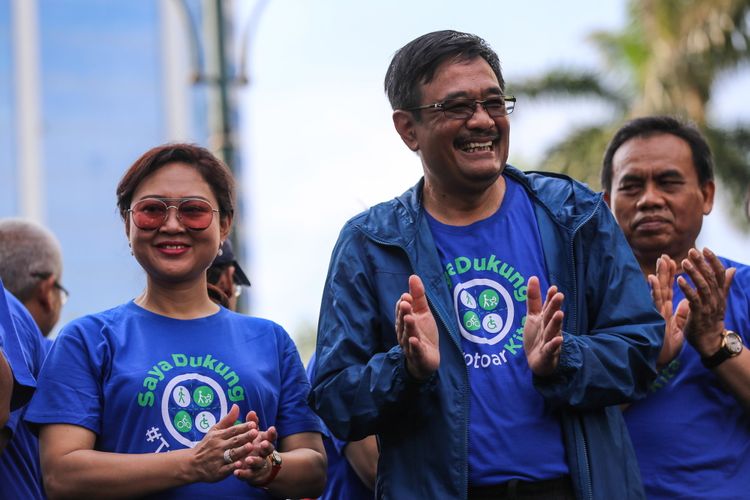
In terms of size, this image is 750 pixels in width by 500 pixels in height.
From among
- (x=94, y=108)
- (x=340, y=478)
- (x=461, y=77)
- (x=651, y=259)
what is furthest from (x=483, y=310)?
(x=94, y=108)

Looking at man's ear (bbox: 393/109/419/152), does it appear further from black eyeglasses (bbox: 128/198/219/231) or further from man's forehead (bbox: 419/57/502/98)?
black eyeglasses (bbox: 128/198/219/231)

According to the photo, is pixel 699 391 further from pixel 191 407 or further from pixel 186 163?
pixel 186 163

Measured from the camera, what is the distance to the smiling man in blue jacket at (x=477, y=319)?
13.7ft

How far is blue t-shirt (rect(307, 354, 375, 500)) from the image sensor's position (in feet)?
17.9

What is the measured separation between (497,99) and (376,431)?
117 cm

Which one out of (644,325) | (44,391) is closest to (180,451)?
(44,391)

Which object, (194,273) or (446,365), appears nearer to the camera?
(446,365)

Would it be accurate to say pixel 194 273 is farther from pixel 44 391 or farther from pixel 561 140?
pixel 561 140

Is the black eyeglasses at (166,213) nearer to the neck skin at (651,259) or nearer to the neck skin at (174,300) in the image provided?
the neck skin at (174,300)

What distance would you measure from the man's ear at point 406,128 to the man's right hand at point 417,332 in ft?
2.36

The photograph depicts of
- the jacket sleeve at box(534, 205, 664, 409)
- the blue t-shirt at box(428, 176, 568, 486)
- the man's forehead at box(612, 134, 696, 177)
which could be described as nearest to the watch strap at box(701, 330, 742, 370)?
the jacket sleeve at box(534, 205, 664, 409)

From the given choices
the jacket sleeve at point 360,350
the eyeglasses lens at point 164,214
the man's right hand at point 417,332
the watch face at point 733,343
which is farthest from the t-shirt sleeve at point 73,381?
the watch face at point 733,343

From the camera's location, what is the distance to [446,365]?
4289mm

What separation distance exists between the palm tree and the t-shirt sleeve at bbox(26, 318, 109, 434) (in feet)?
65.0
